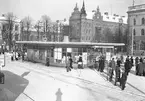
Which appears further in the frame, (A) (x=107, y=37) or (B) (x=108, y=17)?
(B) (x=108, y=17)

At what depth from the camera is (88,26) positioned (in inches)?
3538

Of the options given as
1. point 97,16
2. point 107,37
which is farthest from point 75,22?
point 107,37

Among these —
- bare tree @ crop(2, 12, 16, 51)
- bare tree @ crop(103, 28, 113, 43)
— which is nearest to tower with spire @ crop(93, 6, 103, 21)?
bare tree @ crop(103, 28, 113, 43)

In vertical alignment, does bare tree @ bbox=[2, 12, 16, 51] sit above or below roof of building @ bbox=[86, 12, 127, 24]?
below

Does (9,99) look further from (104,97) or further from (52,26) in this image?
(52,26)

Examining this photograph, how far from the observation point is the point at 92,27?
91.3 m

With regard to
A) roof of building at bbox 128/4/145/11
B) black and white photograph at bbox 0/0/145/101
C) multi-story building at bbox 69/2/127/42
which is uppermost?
roof of building at bbox 128/4/145/11

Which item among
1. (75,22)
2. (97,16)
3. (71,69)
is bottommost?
(71,69)

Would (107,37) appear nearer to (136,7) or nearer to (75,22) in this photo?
(75,22)

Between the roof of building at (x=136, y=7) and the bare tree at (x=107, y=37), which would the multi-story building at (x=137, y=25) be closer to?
the roof of building at (x=136, y=7)

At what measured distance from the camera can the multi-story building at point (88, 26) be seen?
8556cm

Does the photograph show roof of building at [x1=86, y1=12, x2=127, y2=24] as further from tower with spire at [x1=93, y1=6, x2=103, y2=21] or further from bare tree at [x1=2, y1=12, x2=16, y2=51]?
bare tree at [x1=2, y1=12, x2=16, y2=51]

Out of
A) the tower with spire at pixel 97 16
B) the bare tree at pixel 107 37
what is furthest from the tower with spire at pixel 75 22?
the bare tree at pixel 107 37

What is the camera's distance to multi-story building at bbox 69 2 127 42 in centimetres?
8556
